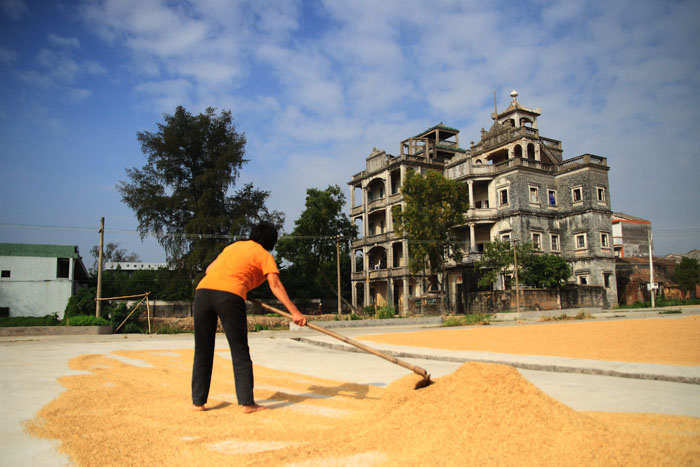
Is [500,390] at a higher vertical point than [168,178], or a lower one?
lower

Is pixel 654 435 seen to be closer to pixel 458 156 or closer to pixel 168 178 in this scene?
pixel 168 178

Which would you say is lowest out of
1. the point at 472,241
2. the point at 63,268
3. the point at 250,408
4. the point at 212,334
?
the point at 250,408

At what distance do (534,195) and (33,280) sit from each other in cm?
3819

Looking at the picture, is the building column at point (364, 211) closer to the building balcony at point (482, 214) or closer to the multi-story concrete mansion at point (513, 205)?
A: the multi-story concrete mansion at point (513, 205)

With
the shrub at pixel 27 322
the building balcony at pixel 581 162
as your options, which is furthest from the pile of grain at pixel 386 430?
the building balcony at pixel 581 162

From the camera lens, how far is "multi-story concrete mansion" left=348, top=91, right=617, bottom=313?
37562mm

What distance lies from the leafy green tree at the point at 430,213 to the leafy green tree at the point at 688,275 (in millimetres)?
25377

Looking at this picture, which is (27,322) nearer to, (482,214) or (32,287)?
(32,287)

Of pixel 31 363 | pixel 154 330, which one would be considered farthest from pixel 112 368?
pixel 154 330

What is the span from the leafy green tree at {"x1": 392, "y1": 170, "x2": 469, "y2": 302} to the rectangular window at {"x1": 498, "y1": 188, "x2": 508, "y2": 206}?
5722 mm

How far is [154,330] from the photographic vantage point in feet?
73.1

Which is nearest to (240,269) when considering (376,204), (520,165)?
(520,165)

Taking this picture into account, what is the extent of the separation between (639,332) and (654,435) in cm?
1041

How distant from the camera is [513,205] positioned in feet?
124
